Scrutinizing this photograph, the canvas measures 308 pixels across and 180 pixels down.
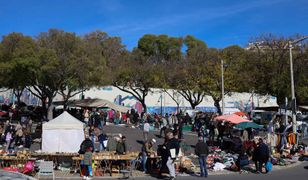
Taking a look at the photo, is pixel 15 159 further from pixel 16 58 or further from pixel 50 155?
pixel 16 58

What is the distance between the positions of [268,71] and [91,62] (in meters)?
17.0

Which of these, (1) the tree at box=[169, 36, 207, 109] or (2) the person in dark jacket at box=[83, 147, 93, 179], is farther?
(1) the tree at box=[169, 36, 207, 109]

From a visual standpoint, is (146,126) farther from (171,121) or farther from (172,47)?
(172,47)

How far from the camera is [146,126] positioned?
26.1 m

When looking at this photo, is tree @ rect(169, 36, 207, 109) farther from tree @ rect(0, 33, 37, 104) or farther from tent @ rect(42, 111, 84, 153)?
tent @ rect(42, 111, 84, 153)

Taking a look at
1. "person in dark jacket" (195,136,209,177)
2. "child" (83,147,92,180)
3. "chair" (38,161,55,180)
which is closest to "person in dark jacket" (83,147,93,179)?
"child" (83,147,92,180)

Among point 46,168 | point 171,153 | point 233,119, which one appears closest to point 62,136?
point 46,168

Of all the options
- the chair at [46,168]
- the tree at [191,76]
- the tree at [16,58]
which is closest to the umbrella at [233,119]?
the chair at [46,168]

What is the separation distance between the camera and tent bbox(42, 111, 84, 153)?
19.2 m

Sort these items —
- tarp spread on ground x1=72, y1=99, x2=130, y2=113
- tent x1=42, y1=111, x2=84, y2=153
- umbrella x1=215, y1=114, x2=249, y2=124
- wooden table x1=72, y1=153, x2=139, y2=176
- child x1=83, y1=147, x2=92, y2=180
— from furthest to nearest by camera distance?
tarp spread on ground x1=72, y1=99, x2=130, y2=113
umbrella x1=215, y1=114, x2=249, y2=124
tent x1=42, y1=111, x2=84, y2=153
wooden table x1=72, y1=153, x2=139, y2=176
child x1=83, y1=147, x2=92, y2=180

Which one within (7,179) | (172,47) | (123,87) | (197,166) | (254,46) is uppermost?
(172,47)

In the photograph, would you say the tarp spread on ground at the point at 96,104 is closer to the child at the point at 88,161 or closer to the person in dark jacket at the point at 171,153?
the child at the point at 88,161

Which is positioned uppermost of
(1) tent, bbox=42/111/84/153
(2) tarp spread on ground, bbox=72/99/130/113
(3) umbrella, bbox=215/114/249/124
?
(2) tarp spread on ground, bbox=72/99/130/113

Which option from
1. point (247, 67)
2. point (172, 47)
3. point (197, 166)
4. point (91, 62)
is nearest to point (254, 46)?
point (247, 67)
